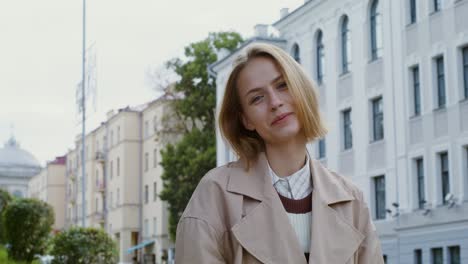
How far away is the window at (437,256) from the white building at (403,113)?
1.6 inches

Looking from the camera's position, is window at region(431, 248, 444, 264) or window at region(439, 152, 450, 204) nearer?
window at region(439, 152, 450, 204)

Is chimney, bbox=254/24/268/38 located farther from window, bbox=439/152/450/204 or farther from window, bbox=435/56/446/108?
window, bbox=439/152/450/204

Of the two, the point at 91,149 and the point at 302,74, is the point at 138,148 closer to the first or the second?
the point at 91,149

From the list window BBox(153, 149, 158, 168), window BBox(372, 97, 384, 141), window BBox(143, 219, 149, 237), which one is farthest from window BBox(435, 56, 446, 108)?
window BBox(143, 219, 149, 237)

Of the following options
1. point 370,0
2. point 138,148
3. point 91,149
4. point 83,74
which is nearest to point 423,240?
point 370,0

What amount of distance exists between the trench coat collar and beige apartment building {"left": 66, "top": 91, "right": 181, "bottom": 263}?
208 feet

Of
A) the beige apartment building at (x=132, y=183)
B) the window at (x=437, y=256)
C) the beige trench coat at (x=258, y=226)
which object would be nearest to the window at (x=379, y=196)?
the window at (x=437, y=256)

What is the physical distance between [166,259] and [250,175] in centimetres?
6430

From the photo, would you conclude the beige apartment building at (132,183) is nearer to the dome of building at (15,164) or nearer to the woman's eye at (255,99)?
the dome of building at (15,164)

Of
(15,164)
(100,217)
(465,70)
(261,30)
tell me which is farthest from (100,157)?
(15,164)

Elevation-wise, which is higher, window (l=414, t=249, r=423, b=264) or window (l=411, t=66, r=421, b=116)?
window (l=411, t=66, r=421, b=116)

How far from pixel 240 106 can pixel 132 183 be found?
3044 inches

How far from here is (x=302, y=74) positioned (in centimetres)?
295

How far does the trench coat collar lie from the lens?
8.99 feet
